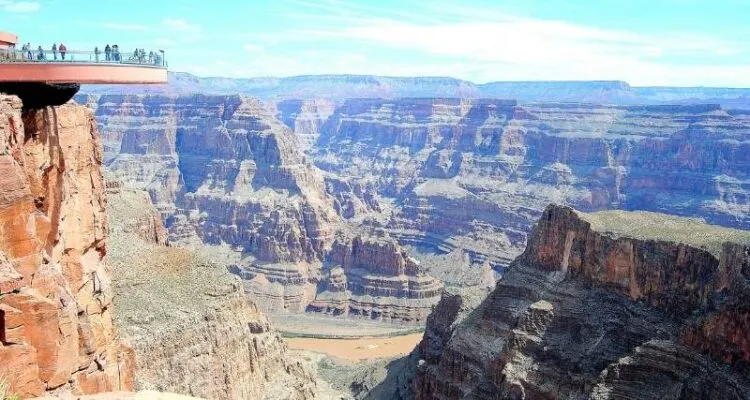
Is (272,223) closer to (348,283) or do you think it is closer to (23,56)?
(348,283)

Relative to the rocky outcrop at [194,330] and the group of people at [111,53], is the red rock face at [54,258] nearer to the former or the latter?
the group of people at [111,53]

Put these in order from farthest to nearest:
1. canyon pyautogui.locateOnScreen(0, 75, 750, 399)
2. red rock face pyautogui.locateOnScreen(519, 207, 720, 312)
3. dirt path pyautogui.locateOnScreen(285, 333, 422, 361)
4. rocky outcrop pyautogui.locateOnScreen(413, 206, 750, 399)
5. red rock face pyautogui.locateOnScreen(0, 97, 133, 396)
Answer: dirt path pyautogui.locateOnScreen(285, 333, 422, 361)
red rock face pyautogui.locateOnScreen(519, 207, 720, 312)
rocky outcrop pyautogui.locateOnScreen(413, 206, 750, 399)
canyon pyautogui.locateOnScreen(0, 75, 750, 399)
red rock face pyautogui.locateOnScreen(0, 97, 133, 396)

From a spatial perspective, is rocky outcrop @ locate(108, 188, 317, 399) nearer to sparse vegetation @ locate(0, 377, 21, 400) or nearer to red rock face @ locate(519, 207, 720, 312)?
red rock face @ locate(519, 207, 720, 312)

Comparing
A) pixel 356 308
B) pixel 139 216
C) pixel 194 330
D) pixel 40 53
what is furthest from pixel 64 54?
pixel 356 308

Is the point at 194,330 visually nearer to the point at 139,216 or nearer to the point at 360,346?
the point at 139,216

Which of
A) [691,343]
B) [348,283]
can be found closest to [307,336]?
[348,283]

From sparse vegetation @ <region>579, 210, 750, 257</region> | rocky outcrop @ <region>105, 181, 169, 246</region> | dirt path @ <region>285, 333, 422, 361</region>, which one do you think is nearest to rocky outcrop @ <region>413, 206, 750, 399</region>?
sparse vegetation @ <region>579, 210, 750, 257</region>

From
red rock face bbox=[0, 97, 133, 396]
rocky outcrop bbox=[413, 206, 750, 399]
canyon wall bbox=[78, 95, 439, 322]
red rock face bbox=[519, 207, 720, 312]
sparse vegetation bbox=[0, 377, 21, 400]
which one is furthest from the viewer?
canyon wall bbox=[78, 95, 439, 322]
